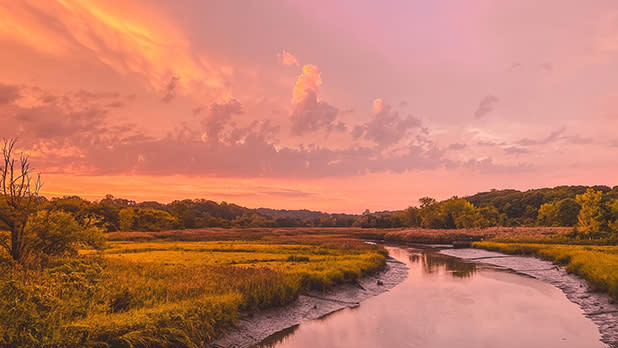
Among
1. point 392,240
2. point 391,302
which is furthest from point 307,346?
point 392,240

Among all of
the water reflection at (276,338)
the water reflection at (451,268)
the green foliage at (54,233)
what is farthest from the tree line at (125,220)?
the water reflection at (451,268)

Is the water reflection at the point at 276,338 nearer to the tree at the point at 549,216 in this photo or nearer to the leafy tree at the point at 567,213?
the leafy tree at the point at 567,213

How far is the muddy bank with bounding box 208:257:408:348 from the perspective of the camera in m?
15.9

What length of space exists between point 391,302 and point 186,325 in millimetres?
14050

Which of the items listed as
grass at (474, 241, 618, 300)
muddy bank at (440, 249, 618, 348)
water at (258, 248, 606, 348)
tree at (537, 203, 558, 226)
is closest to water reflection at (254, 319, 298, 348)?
water at (258, 248, 606, 348)

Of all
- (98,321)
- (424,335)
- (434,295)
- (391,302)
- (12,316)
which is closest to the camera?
(12,316)

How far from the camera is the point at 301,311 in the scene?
20.6m

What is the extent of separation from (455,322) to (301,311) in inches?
310

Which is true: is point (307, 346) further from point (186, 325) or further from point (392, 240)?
point (392, 240)

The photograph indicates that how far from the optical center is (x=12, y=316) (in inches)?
396

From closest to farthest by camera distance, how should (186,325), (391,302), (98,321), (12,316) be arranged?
1. (12,316)
2. (98,321)
3. (186,325)
4. (391,302)

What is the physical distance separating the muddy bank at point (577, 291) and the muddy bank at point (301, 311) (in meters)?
12.1

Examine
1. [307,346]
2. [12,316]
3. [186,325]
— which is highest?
[12,316]

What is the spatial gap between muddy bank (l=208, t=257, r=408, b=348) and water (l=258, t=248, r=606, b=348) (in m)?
0.59
